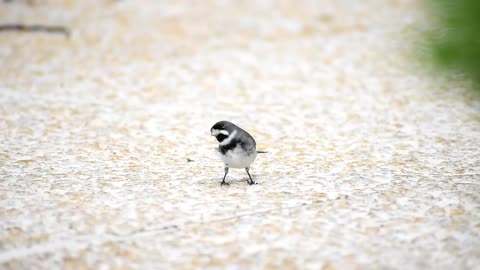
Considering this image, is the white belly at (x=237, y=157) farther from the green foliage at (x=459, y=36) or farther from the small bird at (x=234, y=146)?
the green foliage at (x=459, y=36)

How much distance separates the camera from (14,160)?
482 centimetres

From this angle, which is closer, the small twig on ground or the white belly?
the white belly

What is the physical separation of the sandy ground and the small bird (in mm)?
203

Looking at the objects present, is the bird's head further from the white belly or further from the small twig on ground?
the small twig on ground

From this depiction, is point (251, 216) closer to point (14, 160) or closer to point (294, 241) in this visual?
point (294, 241)

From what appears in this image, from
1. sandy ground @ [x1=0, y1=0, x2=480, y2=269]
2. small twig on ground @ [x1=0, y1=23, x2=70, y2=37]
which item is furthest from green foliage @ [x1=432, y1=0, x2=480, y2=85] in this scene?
small twig on ground @ [x1=0, y1=23, x2=70, y2=37]

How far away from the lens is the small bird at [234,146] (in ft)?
13.5

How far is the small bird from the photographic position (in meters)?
4.12

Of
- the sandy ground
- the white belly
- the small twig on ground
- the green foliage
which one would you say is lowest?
the sandy ground

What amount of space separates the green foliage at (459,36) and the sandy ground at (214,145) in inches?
8.4

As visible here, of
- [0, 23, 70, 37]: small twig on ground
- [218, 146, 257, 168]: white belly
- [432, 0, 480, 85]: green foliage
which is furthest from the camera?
[0, 23, 70, 37]: small twig on ground

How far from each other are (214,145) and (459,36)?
11.3 feet

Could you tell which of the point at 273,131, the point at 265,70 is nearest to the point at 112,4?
the point at 265,70

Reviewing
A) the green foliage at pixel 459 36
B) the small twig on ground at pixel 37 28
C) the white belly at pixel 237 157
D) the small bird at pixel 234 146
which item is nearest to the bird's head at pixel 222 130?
the small bird at pixel 234 146
